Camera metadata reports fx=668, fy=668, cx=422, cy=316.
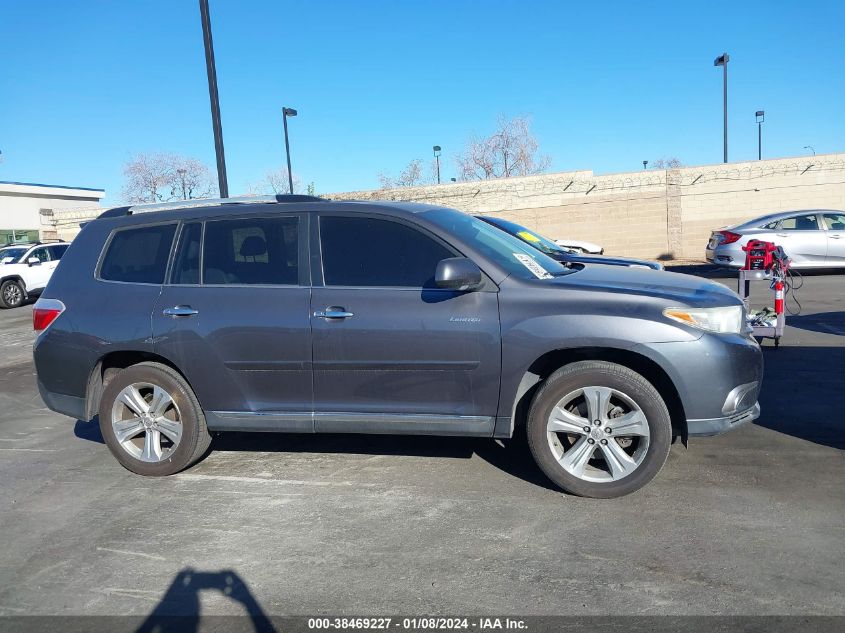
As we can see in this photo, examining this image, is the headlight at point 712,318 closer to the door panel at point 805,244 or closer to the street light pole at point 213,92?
the street light pole at point 213,92

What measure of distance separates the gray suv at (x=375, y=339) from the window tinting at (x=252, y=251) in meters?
0.01

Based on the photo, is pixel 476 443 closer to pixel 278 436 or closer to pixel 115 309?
pixel 278 436

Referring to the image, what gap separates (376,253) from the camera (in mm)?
4375

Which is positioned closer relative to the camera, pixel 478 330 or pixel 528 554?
pixel 528 554

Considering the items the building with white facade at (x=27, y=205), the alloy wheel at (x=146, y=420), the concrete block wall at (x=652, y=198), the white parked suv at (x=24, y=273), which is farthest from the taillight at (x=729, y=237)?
the building with white facade at (x=27, y=205)

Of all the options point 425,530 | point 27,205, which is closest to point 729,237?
point 425,530

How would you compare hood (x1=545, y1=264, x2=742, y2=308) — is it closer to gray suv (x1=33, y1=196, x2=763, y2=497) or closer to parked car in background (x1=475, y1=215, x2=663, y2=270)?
gray suv (x1=33, y1=196, x2=763, y2=497)

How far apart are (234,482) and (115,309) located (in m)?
1.49

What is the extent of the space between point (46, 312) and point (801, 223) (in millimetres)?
15655

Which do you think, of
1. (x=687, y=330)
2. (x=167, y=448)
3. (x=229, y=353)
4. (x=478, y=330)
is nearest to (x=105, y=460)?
(x=167, y=448)

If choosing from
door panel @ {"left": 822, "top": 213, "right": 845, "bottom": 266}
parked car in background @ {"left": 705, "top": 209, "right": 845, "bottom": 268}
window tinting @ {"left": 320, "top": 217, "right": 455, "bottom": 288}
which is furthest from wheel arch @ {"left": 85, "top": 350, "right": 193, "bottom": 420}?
door panel @ {"left": 822, "top": 213, "right": 845, "bottom": 266}

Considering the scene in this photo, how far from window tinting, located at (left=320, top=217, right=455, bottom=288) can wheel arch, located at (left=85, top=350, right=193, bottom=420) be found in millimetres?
1410

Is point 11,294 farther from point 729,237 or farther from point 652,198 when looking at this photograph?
point 652,198

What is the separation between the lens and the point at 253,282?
4539 millimetres
